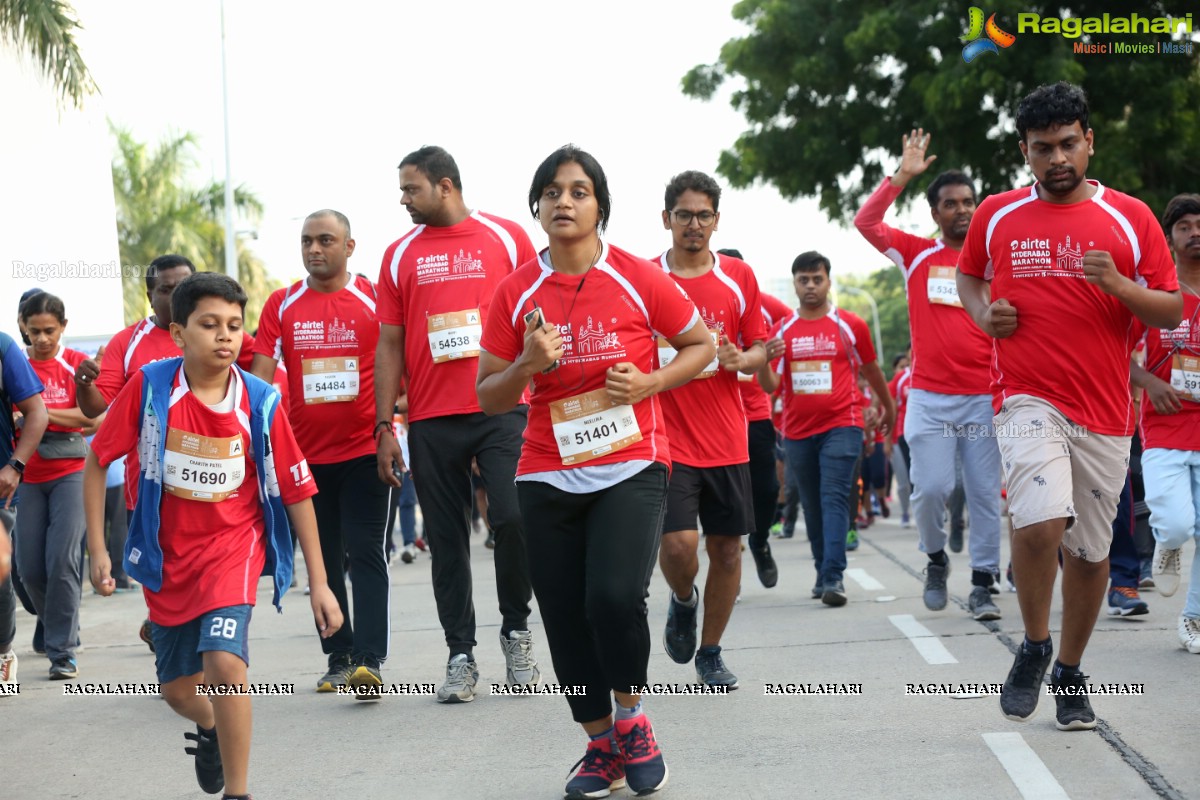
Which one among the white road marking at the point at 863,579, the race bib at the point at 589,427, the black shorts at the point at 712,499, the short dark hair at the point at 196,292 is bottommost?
the white road marking at the point at 863,579

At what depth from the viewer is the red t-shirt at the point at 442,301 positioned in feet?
22.8

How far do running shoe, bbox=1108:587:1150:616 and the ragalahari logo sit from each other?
13.8 meters

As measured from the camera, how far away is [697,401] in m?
6.86

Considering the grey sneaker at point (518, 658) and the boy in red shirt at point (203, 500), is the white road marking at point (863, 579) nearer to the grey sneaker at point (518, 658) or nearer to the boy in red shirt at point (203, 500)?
the grey sneaker at point (518, 658)

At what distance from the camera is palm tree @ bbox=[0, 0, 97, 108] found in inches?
671

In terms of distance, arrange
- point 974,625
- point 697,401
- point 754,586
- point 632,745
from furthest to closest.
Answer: point 754,586, point 974,625, point 697,401, point 632,745

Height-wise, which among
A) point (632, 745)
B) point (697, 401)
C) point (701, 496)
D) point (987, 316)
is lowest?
point (632, 745)

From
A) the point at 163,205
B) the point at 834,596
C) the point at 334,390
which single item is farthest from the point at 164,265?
the point at 163,205

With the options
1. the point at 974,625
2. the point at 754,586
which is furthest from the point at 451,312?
the point at 754,586

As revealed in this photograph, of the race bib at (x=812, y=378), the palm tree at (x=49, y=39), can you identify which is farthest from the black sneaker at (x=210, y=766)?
the palm tree at (x=49, y=39)

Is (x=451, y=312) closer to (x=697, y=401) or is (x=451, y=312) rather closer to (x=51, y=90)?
(x=697, y=401)

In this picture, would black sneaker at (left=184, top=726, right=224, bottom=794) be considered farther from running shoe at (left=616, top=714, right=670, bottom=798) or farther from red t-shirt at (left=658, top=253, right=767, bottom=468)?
red t-shirt at (left=658, top=253, right=767, bottom=468)

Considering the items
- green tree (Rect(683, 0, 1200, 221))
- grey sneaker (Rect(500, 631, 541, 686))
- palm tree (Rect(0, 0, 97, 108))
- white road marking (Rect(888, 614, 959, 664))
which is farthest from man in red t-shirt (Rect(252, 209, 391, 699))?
green tree (Rect(683, 0, 1200, 221))

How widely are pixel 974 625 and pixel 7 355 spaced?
5222 mm
